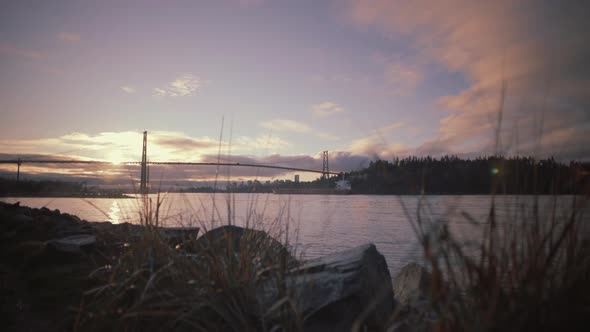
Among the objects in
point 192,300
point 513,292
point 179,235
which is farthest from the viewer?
point 179,235

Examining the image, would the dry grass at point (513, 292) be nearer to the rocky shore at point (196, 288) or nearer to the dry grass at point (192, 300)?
the rocky shore at point (196, 288)

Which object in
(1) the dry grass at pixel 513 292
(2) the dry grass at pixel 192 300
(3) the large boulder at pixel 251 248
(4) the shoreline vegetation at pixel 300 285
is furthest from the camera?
(3) the large boulder at pixel 251 248

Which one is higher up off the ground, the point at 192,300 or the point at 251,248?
the point at 251,248

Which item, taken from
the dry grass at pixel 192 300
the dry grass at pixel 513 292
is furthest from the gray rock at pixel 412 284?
the dry grass at pixel 513 292

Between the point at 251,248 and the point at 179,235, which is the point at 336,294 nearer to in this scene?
the point at 251,248

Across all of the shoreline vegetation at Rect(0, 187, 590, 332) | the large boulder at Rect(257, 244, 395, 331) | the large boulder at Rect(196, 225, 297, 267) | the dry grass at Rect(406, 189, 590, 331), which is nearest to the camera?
the dry grass at Rect(406, 189, 590, 331)

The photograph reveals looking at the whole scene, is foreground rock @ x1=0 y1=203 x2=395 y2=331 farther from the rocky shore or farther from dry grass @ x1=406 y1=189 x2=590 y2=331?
dry grass @ x1=406 y1=189 x2=590 y2=331

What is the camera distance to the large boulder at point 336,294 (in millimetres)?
2213

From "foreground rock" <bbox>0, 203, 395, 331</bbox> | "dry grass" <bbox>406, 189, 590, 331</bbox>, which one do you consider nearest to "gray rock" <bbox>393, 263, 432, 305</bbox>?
"foreground rock" <bbox>0, 203, 395, 331</bbox>

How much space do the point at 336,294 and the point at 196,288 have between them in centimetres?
93

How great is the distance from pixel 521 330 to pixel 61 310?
108 inches

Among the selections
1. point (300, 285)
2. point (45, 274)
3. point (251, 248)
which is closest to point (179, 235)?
point (45, 274)

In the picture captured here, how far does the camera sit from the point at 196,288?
2.16 m

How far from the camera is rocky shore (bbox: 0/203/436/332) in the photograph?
2055mm
